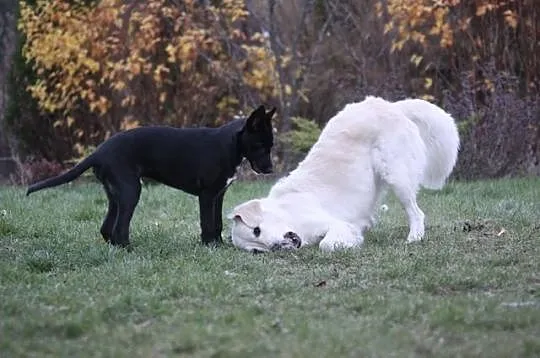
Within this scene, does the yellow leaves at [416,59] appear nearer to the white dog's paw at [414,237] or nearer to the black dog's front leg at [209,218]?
the white dog's paw at [414,237]

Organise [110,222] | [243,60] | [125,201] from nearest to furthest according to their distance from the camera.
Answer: [125,201]
[110,222]
[243,60]

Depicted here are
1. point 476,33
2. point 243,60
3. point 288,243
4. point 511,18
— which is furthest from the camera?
point 243,60

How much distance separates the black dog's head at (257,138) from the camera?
6.50 meters

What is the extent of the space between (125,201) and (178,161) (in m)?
0.48

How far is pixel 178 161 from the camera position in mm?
6457

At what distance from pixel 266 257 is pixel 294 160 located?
6838mm

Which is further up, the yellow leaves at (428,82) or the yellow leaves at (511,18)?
the yellow leaves at (511,18)

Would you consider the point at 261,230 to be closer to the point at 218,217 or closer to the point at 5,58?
the point at 218,217

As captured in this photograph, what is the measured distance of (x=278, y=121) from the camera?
13.5m

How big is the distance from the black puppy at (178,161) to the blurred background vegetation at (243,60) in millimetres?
5838

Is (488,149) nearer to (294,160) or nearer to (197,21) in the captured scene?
(294,160)

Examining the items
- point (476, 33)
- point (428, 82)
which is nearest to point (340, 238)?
point (428, 82)

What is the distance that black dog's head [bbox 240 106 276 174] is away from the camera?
650 cm

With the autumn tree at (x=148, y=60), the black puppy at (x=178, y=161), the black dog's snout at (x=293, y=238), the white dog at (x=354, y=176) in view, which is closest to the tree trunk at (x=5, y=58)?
the autumn tree at (x=148, y=60)
